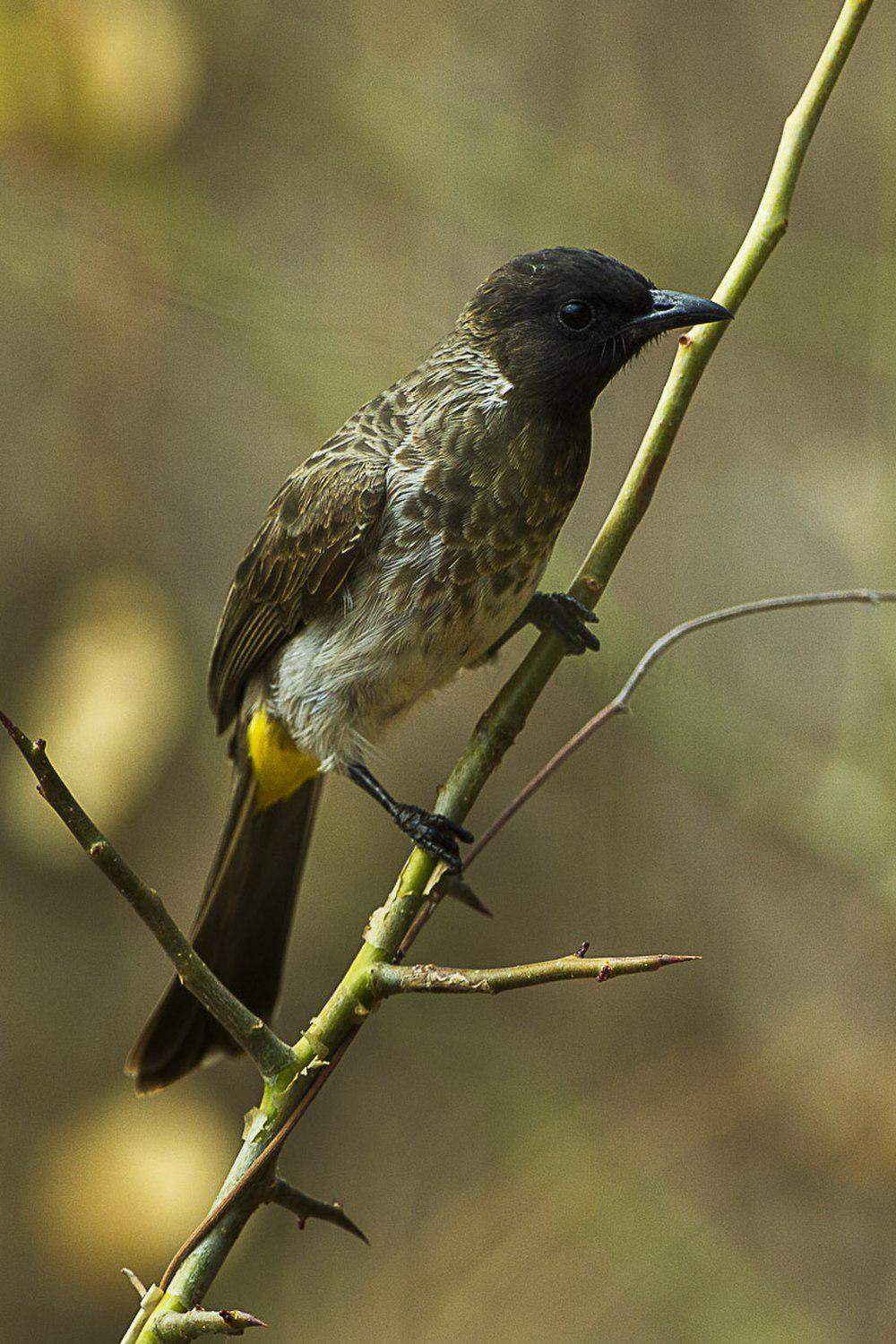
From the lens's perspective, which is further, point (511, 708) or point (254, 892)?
point (254, 892)

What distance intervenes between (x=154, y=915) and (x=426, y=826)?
865 mm

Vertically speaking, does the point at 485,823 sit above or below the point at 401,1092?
above

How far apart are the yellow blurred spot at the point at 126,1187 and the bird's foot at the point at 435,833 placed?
5.72ft

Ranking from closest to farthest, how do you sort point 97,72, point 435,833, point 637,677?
point 637,677 < point 435,833 < point 97,72

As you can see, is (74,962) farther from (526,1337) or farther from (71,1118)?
(526,1337)

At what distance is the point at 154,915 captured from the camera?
1.39 meters

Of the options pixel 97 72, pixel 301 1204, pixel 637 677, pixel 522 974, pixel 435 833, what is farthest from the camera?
pixel 97 72

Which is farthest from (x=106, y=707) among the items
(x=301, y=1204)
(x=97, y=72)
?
(x=301, y=1204)

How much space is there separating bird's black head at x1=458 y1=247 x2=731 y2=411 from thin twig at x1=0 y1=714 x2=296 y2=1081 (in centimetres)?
124

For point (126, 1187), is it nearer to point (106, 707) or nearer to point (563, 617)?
point (106, 707)

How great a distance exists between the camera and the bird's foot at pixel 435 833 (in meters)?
1.96

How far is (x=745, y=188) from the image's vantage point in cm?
414

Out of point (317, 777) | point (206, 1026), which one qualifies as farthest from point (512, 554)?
point (206, 1026)

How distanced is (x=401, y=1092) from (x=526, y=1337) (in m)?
0.95
